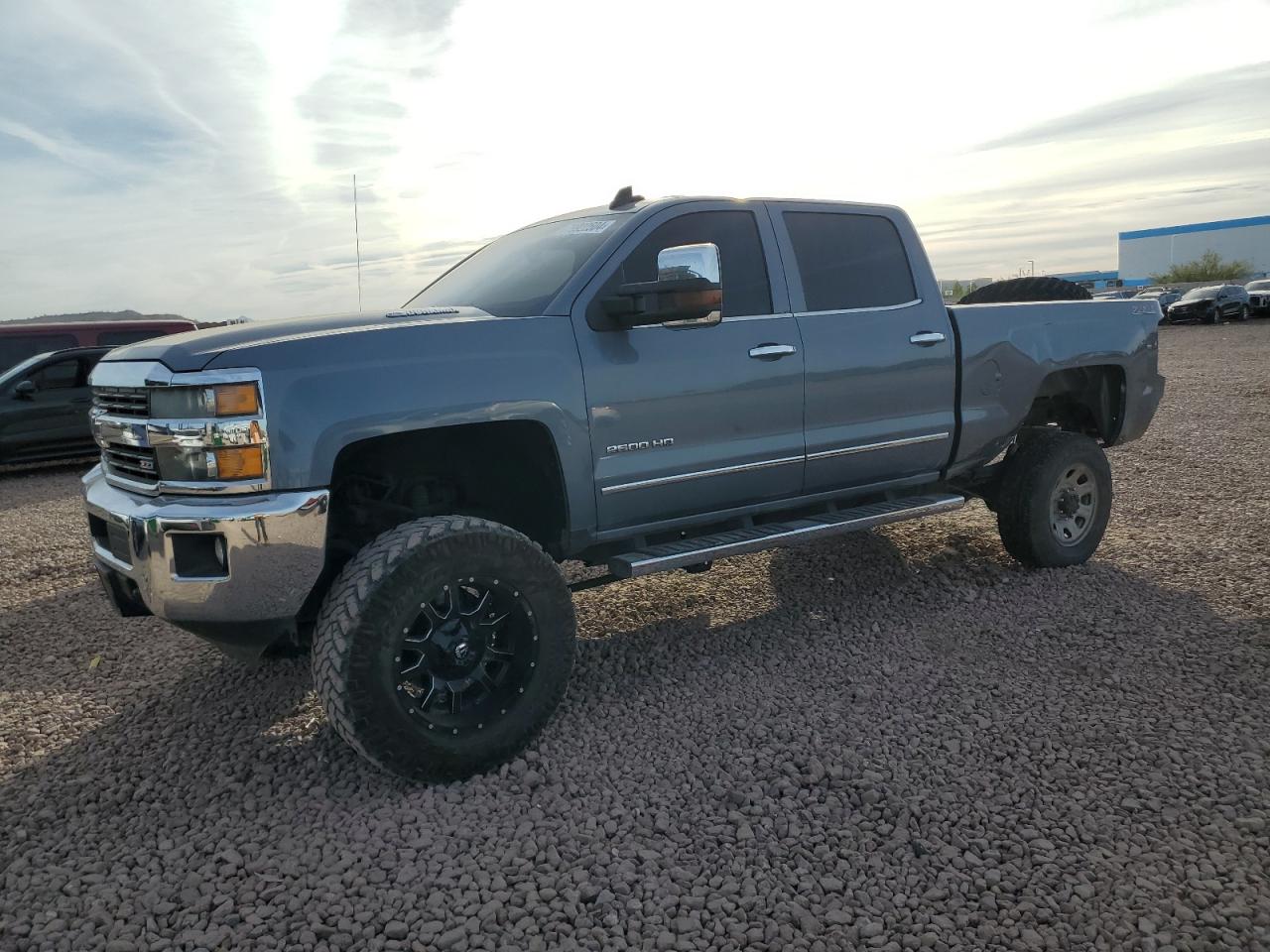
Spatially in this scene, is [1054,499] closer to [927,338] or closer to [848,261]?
[927,338]

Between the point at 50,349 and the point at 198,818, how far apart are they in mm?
12533

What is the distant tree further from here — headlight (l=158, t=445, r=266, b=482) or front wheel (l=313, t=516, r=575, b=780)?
headlight (l=158, t=445, r=266, b=482)

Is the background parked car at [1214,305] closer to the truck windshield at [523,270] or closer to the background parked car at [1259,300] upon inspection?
the background parked car at [1259,300]

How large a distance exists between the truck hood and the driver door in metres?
0.58

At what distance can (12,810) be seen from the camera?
328 cm

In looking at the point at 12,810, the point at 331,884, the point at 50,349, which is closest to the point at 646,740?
the point at 331,884

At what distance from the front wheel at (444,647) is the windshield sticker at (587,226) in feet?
5.11

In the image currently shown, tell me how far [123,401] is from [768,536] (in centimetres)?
260

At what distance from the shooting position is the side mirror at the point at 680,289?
348 centimetres

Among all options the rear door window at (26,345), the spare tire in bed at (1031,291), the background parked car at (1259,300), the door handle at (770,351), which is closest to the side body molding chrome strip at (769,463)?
the door handle at (770,351)

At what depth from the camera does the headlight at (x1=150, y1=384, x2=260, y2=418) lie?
3.02m

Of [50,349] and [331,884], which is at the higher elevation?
[50,349]

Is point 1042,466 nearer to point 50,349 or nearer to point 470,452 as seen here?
point 470,452

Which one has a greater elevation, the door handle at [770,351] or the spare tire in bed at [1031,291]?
the spare tire in bed at [1031,291]
